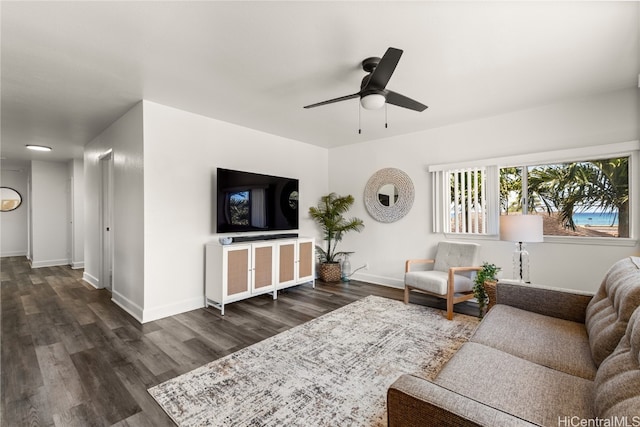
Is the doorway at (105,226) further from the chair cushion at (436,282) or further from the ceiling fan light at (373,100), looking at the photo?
the chair cushion at (436,282)

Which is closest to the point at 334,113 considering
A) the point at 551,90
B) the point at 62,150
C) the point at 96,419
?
the point at 551,90

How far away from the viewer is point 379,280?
15.6 feet

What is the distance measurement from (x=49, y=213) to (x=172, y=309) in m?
5.64

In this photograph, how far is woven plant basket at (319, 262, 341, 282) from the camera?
194 inches

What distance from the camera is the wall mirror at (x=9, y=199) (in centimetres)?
719

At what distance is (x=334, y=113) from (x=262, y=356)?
2.80 m

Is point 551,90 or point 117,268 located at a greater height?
point 551,90

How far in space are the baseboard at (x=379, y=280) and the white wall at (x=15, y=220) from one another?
862 centimetres

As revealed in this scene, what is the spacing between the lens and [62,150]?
538cm

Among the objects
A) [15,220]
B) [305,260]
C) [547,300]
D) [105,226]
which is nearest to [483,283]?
[547,300]

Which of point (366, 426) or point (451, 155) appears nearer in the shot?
point (366, 426)

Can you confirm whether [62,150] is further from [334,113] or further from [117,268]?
[334,113]

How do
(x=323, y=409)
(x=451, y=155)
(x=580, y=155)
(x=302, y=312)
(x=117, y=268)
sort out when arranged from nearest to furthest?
1. (x=323, y=409)
2. (x=580, y=155)
3. (x=302, y=312)
4. (x=117, y=268)
5. (x=451, y=155)

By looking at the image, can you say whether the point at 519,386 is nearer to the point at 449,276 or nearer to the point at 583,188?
the point at 449,276
